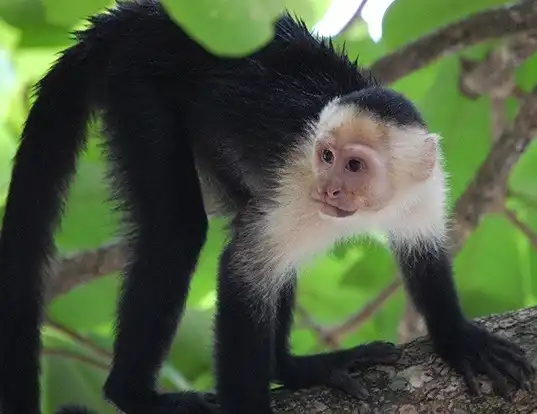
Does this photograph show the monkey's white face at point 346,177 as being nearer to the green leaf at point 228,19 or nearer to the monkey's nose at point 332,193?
the monkey's nose at point 332,193

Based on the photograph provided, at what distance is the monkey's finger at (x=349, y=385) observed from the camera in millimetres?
2145

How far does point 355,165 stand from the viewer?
2395mm

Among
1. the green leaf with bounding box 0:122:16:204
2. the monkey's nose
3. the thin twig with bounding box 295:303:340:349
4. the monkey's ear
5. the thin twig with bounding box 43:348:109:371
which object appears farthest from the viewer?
the thin twig with bounding box 295:303:340:349

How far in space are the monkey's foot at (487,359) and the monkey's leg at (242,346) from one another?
1.38 feet

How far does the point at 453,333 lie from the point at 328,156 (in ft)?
1.74

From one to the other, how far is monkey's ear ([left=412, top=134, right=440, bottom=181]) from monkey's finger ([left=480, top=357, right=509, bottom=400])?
529mm

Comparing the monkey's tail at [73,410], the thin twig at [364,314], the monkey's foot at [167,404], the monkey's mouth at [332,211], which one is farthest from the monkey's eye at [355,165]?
the monkey's tail at [73,410]

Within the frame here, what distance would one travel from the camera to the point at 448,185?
2.75 meters

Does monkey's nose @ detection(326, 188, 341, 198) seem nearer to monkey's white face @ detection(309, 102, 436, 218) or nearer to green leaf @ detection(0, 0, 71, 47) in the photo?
monkey's white face @ detection(309, 102, 436, 218)

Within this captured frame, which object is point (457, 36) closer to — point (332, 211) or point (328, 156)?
point (328, 156)

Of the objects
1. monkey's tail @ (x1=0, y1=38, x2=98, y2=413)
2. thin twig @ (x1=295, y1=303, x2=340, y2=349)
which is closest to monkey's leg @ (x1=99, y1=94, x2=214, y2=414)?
monkey's tail @ (x1=0, y1=38, x2=98, y2=413)

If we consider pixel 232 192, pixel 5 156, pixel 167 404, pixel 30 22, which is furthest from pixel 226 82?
pixel 5 156

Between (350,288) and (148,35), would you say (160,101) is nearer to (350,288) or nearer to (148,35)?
(148,35)

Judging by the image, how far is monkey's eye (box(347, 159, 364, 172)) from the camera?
2.38m
